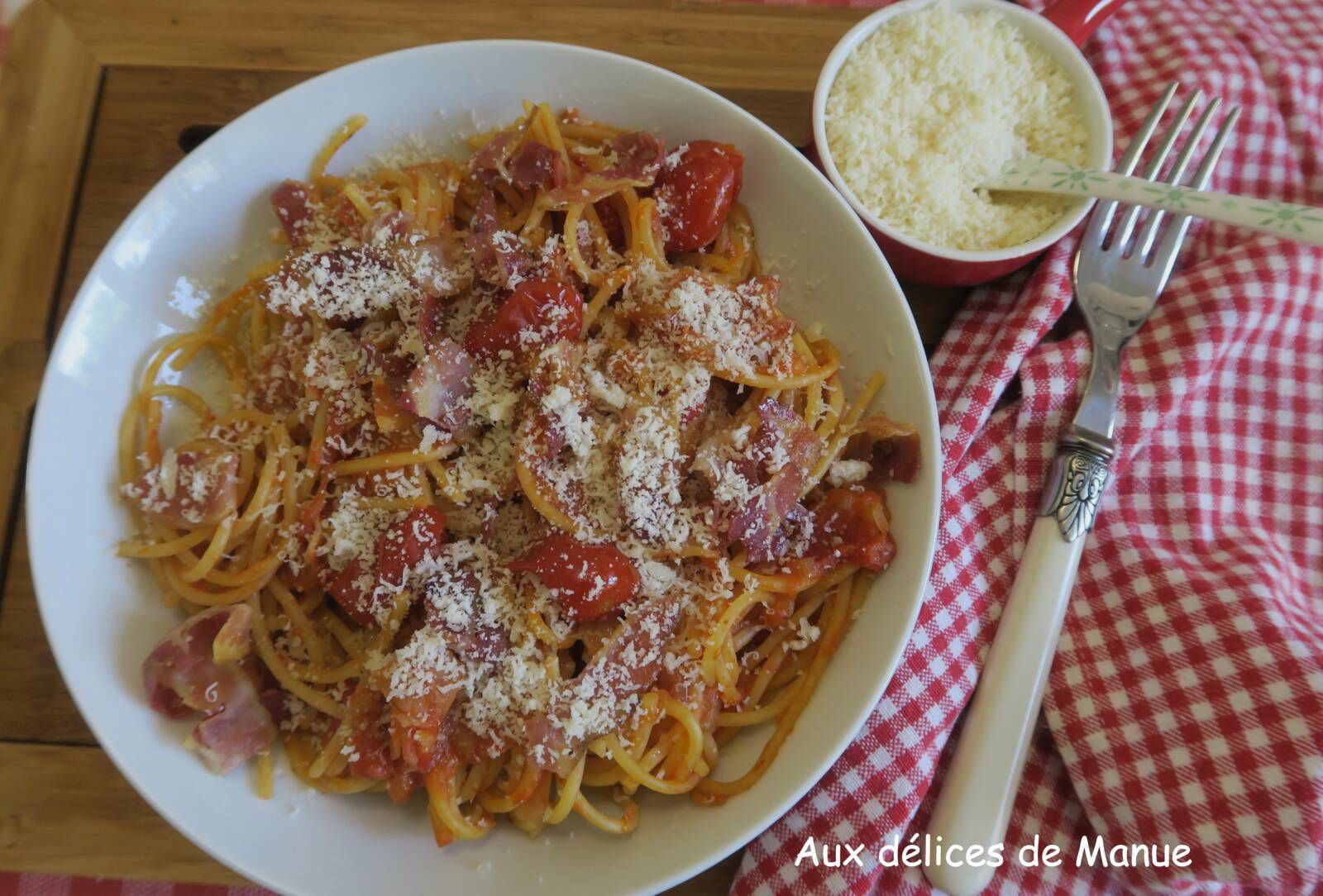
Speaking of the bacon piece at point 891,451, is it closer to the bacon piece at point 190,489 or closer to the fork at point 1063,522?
the fork at point 1063,522

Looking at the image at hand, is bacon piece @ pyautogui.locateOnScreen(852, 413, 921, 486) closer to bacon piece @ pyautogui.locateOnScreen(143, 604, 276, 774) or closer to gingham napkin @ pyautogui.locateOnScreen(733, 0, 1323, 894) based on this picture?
gingham napkin @ pyautogui.locateOnScreen(733, 0, 1323, 894)

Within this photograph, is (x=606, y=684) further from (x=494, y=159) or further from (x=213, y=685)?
(x=494, y=159)

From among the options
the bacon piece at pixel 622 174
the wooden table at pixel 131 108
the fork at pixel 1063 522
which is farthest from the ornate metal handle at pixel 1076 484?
the bacon piece at pixel 622 174

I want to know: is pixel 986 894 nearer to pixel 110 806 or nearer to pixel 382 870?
pixel 382 870

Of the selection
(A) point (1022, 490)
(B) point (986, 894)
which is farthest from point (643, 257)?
(B) point (986, 894)

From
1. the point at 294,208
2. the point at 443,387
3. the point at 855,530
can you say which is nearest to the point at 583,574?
the point at 443,387
